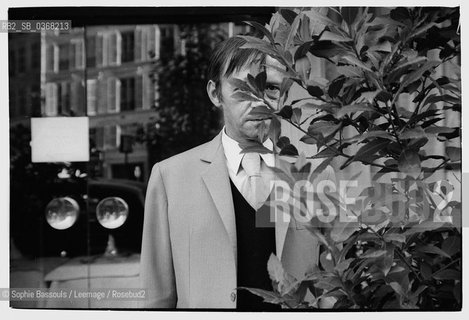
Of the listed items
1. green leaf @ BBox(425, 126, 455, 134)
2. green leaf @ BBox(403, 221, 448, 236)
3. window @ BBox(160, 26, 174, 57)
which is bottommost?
green leaf @ BBox(403, 221, 448, 236)

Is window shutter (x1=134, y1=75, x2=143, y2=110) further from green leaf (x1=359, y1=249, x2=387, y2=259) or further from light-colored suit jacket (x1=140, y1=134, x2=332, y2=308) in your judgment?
green leaf (x1=359, y1=249, x2=387, y2=259)

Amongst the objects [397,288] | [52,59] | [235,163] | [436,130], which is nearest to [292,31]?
[436,130]

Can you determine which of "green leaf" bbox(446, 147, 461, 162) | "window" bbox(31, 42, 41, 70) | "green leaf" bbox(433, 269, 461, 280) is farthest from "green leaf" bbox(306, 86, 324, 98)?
"window" bbox(31, 42, 41, 70)

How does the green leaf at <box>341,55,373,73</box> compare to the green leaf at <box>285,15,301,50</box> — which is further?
the green leaf at <box>285,15,301,50</box>

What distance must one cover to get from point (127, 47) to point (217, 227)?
995 mm

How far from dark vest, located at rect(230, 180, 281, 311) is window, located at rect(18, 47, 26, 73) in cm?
126

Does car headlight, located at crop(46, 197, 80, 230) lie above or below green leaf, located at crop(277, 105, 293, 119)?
below

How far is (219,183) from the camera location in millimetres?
4215

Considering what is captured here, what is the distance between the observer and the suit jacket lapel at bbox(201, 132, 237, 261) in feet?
13.7

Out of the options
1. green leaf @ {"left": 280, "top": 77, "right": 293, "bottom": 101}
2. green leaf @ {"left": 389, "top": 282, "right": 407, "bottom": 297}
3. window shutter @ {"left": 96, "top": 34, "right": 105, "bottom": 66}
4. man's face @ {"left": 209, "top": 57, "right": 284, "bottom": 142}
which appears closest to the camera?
green leaf @ {"left": 389, "top": 282, "right": 407, "bottom": 297}

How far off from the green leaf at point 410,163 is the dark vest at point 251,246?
1.46m

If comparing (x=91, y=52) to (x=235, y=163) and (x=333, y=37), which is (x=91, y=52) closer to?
(x=235, y=163)

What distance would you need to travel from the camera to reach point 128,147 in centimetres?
421

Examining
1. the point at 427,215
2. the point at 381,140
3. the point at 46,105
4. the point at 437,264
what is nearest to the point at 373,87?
the point at 381,140
